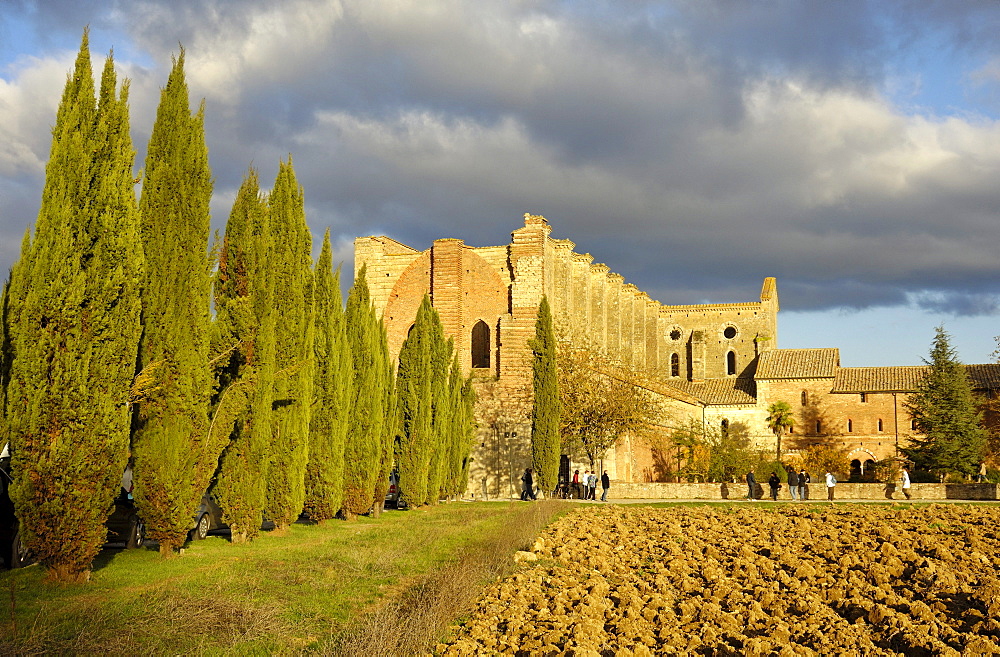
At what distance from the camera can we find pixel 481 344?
35.6 meters

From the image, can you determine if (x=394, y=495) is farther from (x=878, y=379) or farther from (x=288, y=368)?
(x=878, y=379)

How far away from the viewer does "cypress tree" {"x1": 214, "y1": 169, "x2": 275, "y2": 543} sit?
13531 mm

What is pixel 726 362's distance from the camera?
203 feet

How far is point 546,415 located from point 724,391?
1045 inches

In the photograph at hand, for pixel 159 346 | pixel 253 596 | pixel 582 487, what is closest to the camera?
pixel 253 596

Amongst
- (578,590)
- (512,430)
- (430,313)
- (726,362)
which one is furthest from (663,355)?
(578,590)

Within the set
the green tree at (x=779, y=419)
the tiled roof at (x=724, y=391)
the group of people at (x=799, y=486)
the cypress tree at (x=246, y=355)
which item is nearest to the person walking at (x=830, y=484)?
the group of people at (x=799, y=486)

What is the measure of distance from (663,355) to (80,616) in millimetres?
58180

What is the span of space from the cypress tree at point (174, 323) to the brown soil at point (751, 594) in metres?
4.48

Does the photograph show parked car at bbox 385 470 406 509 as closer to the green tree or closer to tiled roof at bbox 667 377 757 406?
tiled roof at bbox 667 377 757 406

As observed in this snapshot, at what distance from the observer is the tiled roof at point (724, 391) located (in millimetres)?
50219

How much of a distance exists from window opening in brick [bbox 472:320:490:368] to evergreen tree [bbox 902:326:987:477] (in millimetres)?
19167

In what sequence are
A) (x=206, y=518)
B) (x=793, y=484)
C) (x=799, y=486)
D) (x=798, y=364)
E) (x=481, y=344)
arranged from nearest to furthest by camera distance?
(x=206, y=518) < (x=793, y=484) < (x=799, y=486) < (x=481, y=344) < (x=798, y=364)

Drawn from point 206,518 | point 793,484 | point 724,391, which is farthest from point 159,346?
point 724,391
